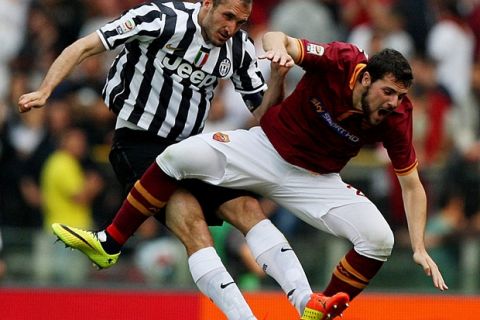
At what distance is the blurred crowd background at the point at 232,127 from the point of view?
11.2 m

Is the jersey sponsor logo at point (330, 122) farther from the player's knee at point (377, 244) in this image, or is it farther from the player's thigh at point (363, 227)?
the player's knee at point (377, 244)

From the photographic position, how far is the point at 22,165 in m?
12.1

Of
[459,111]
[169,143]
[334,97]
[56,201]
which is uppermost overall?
[334,97]

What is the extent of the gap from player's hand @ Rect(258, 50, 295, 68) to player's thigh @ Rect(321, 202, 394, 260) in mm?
953

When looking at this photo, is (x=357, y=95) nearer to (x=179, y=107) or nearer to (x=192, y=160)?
(x=192, y=160)

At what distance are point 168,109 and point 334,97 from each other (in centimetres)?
94

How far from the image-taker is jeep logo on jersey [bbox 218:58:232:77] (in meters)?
8.06

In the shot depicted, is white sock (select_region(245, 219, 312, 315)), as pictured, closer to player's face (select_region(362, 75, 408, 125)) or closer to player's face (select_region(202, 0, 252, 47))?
player's face (select_region(362, 75, 408, 125))

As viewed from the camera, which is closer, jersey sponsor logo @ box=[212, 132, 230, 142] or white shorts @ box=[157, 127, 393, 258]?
white shorts @ box=[157, 127, 393, 258]

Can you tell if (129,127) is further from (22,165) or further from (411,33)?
(411,33)

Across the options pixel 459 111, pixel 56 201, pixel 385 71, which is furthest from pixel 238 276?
pixel 385 71

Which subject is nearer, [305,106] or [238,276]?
[305,106]

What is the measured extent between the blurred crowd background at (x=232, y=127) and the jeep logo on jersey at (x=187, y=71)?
109 inches

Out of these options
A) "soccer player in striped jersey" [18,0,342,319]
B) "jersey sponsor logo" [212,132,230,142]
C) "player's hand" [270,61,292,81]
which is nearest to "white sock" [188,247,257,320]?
"soccer player in striped jersey" [18,0,342,319]
